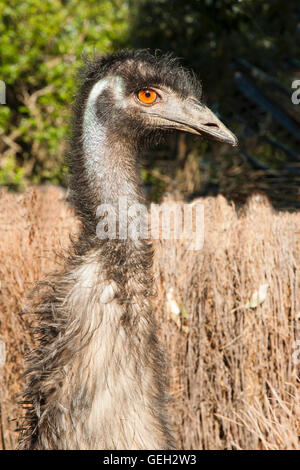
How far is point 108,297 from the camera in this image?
2252mm

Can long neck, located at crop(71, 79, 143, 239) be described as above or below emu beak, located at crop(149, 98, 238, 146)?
below

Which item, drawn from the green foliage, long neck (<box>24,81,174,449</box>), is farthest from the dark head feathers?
the green foliage

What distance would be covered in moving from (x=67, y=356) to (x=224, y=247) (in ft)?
4.05

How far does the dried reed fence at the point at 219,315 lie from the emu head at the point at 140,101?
Result: 945 mm

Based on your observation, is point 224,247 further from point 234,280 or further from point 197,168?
point 197,168

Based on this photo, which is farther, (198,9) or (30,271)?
(198,9)

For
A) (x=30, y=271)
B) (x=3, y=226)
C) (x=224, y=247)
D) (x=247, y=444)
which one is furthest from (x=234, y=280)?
(x=3, y=226)

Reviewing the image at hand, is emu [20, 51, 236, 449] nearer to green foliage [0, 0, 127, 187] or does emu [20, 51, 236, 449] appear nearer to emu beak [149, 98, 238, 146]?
emu beak [149, 98, 238, 146]

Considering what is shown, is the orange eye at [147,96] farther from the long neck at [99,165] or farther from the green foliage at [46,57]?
the green foliage at [46,57]

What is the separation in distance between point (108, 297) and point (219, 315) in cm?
112

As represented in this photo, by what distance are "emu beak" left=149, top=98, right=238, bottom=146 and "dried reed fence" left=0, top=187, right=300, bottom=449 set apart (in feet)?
3.03

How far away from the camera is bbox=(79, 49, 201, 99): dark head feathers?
2.33 meters

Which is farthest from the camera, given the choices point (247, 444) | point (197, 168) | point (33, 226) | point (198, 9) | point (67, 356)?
point (197, 168)

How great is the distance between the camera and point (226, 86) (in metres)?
9.68
